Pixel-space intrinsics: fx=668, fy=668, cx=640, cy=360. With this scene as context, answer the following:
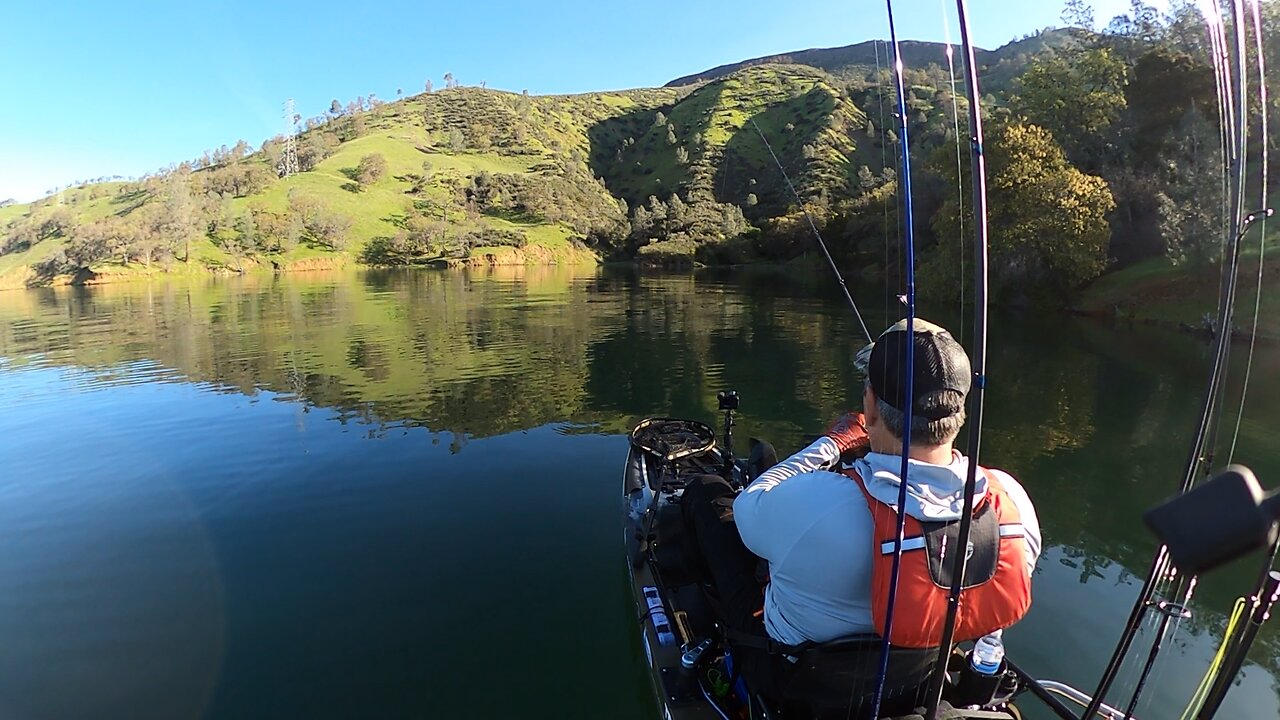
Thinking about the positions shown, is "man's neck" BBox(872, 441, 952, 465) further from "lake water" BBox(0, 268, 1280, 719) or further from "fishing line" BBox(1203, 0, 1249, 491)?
"lake water" BBox(0, 268, 1280, 719)

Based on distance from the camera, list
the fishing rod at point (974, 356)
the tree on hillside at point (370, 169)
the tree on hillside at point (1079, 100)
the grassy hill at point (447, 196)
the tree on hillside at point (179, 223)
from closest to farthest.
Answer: the fishing rod at point (974, 356) < the tree on hillside at point (1079, 100) < the tree on hillside at point (179, 223) < the grassy hill at point (447, 196) < the tree on hillside at point (370, 169)

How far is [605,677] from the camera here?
6145mm

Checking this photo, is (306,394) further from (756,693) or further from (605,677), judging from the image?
(756,693)

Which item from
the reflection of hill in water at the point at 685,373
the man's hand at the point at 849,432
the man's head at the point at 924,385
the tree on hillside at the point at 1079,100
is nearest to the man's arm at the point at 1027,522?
the man's head at the point at 924,385

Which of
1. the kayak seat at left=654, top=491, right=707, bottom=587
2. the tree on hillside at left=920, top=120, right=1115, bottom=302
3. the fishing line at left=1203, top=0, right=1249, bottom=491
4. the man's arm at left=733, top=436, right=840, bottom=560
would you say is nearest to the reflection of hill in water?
the tree on hillside at left=920, top=120, right=1115, bottom=302

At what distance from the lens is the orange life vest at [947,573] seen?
278 centimetres

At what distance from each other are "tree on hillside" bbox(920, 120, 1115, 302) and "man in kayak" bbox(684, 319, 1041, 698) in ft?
106

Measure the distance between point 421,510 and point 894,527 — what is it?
27.2 ft

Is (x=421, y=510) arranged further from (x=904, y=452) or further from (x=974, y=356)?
(x=974, y=356)

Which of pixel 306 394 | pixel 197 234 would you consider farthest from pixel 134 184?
pixel 306 394

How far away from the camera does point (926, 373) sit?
287 cm

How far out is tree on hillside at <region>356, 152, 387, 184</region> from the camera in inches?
→ 4626

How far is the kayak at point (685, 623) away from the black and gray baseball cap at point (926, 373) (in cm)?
113

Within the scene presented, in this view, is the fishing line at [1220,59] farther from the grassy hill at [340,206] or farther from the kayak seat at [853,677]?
the grassy hill at [340,206]
